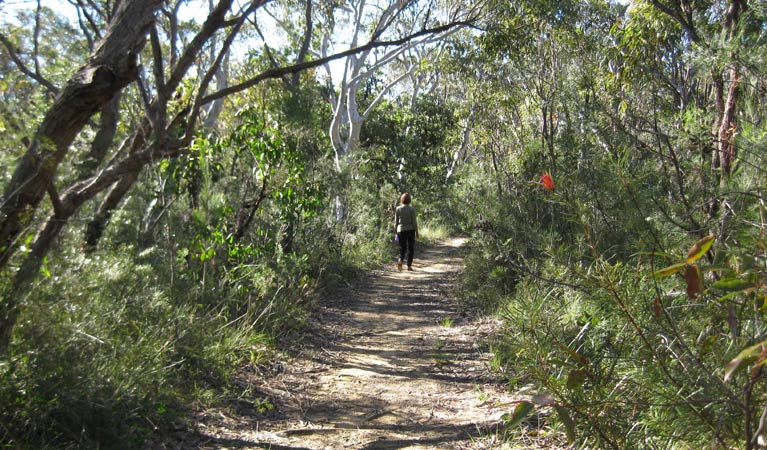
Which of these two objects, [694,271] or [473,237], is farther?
[473,237]

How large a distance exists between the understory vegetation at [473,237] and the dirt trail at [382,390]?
33 centimetres

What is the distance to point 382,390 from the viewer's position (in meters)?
5.25

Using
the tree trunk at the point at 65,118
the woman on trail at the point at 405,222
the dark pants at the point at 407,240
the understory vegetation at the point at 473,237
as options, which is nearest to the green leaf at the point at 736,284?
the understory vegetation at the point at 473,237

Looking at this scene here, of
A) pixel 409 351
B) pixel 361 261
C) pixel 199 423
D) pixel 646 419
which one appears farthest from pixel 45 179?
pixel 361 261

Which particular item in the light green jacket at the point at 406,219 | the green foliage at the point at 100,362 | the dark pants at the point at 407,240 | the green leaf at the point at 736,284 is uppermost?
the light green jacket at the point at 406,219

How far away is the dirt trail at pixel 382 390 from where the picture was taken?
4.18 m

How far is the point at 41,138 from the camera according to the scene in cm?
326

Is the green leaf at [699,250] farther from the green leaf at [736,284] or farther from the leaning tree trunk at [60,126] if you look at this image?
the leaning tree trunk at [60,126]

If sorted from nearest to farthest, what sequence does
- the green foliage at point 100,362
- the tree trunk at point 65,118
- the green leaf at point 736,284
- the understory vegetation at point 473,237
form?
the green leaf at point 736,284
the understory vegetation at point 473,237
the green foliage at point 100,362
the tree trunk at point 65,118

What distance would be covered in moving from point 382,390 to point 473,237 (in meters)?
5.19

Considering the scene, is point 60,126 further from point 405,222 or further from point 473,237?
point 405,222

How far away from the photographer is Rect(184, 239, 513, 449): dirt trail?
418 centimetres

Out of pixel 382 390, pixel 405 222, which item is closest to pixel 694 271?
pixel 382 390

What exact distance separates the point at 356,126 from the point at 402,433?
12.4 meters
